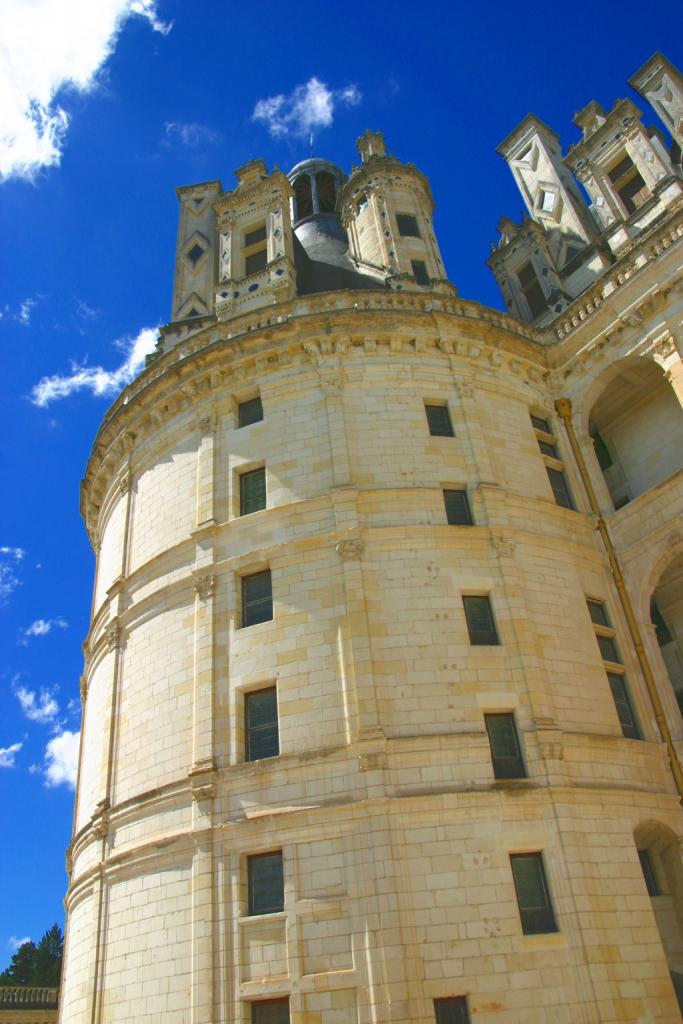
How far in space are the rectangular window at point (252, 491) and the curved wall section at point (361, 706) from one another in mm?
110

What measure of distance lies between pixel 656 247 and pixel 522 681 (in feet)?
41.7

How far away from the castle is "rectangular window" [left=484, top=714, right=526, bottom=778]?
66mm

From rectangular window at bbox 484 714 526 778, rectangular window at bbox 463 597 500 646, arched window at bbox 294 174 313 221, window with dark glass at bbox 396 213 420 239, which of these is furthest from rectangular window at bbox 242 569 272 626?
arched window at bbox 294 174 313 221

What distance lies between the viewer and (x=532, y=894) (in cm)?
1526

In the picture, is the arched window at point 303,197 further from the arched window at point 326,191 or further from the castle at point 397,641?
the castle at point 397,641

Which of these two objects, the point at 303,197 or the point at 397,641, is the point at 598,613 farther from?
the point at 303,197

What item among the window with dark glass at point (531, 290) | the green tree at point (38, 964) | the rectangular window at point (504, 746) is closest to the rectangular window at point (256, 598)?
the rectangular window at point (504, 746)

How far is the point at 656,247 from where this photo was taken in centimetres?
2181

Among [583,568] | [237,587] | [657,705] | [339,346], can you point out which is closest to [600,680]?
[657,705]

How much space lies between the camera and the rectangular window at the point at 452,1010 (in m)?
13.8

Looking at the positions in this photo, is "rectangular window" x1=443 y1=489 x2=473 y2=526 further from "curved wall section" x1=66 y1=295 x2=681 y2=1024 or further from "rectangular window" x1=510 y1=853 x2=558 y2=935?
"rectangular window" x1=510 y1=853 x2=558 y2=935

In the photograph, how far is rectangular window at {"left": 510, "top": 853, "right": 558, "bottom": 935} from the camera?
14891mm

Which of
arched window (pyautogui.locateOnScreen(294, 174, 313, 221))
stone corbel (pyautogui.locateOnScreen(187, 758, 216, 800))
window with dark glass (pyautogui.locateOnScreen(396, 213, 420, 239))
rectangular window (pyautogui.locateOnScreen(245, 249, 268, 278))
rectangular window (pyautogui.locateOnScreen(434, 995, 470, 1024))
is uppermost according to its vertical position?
arched window (pyautogui.locateOnScreen(294, 174, 313, 221))

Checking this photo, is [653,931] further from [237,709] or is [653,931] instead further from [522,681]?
[237,709]
